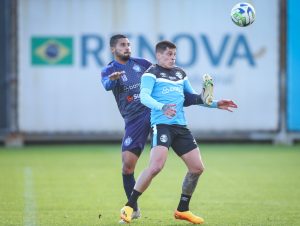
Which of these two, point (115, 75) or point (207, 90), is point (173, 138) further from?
point (115, 75)

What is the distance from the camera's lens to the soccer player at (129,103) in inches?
383

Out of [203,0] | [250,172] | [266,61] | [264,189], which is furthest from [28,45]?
[264,189]

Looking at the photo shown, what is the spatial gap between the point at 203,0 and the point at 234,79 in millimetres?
2352

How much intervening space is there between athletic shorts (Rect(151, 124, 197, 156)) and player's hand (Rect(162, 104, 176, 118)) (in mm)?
390

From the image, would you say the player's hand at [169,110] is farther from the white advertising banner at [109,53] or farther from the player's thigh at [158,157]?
the white advertising banner at [109,53]

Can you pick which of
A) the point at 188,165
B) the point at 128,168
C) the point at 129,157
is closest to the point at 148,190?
the point at 128,168

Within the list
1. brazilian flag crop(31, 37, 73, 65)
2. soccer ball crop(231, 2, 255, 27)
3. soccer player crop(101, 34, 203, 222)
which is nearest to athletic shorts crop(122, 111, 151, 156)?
soccer player crop(101, 34, 203, 222)

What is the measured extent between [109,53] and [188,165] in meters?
13.3

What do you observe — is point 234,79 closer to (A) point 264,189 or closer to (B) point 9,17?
(B) point 9,17

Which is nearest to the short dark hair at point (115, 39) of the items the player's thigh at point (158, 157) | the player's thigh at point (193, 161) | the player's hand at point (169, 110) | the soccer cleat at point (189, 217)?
the player's hand at point (169, 110)

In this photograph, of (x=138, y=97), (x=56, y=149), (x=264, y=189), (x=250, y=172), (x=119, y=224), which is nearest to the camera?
(x=119, y=224)

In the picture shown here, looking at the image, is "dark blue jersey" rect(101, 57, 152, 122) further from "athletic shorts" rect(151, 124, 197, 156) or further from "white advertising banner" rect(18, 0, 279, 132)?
"white advertising banner" rect(18, 0, 279, 132)

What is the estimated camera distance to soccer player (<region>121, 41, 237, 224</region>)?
9102mm

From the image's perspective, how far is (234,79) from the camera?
73.3ft
